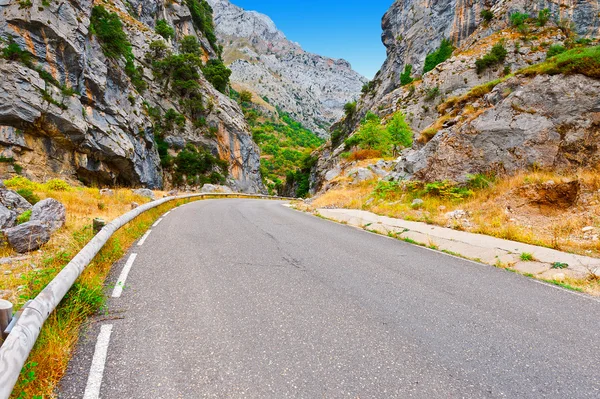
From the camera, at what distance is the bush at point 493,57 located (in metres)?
42.1

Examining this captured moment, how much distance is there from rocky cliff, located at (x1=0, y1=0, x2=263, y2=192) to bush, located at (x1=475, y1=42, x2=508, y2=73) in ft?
150

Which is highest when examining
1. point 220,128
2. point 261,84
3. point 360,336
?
point 261,84

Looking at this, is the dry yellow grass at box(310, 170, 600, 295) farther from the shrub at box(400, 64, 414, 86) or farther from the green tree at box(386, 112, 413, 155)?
the shrub at box(400, 64, 414, 86)

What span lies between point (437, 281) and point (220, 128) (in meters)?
49.8

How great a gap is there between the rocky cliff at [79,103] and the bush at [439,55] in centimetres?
4822

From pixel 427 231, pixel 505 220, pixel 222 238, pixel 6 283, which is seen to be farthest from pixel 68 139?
pixel 505 220

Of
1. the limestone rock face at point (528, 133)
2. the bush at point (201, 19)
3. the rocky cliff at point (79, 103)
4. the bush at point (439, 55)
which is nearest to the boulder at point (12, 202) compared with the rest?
the limestone rock face at point (528, 133)

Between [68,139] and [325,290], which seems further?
[68,139]

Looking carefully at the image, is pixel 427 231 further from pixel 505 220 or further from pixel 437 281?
pixel 437 281

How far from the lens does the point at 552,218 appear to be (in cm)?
824

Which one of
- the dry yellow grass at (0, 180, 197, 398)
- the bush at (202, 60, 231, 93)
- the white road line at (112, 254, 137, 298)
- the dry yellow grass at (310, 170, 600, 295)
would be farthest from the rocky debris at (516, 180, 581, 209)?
the bush at (202, 60, 231, 93)

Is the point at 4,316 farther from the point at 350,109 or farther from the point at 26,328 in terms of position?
the point at 350,109

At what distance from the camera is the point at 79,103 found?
25.7 m

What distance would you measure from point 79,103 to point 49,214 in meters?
25.6
